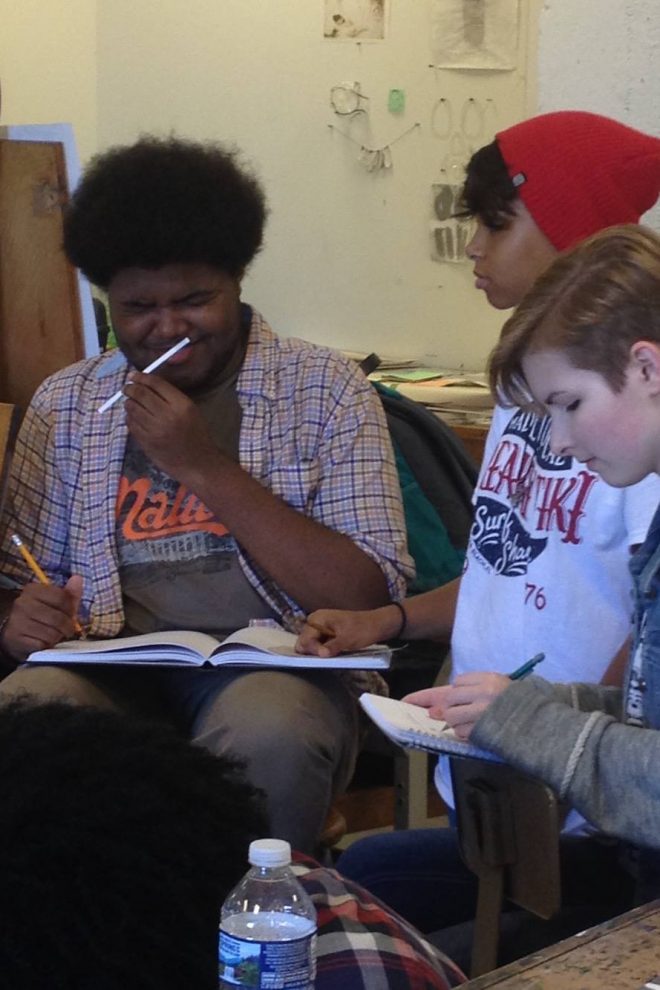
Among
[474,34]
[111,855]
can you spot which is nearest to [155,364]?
[111,855]

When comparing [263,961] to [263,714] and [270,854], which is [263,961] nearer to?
[270,854]

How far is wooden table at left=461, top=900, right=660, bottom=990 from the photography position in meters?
0.87

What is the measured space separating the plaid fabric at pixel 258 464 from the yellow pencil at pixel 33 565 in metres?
0.02

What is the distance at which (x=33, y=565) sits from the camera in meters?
2.11

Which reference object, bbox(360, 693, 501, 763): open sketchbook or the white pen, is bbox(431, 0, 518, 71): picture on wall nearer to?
the white pen

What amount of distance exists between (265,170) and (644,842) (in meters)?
3.15

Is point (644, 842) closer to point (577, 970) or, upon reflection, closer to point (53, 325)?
point (577, 970)

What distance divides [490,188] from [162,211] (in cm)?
54

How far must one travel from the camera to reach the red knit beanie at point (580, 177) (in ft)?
6.19

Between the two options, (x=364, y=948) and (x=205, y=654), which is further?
(x=205, y=654)

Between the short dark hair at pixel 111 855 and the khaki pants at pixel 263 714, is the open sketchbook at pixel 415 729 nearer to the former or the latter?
the short dark hair at pixel 111 855


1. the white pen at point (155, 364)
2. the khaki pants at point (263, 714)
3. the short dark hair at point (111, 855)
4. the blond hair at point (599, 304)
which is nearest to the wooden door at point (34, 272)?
the white pen at point (155, 364)

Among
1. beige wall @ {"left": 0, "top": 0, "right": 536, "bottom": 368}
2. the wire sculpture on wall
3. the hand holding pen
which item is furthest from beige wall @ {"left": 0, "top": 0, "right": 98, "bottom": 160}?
the hand holding pen

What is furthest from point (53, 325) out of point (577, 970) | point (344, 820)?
point (577, 970)
